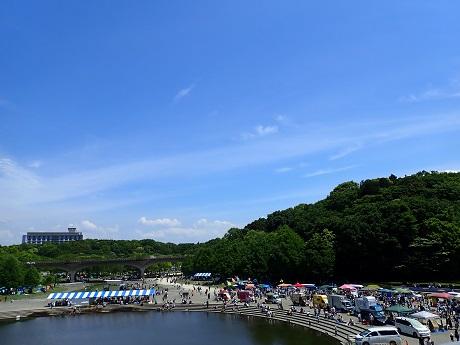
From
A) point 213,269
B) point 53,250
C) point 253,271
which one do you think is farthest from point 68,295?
point 53,250

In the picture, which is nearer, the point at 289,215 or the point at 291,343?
the point at 291,343

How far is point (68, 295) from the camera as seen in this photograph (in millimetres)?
65000

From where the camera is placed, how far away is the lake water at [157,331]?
3738 cm

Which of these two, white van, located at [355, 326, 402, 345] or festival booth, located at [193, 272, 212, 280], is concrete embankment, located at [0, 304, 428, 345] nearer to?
white van, located at [355, 326, 402, 345]

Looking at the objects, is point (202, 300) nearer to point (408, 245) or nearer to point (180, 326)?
point (180, 326)

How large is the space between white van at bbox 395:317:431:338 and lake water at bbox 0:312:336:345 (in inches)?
209

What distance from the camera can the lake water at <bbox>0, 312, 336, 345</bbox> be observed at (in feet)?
123

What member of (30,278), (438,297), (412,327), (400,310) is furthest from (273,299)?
(30,278)

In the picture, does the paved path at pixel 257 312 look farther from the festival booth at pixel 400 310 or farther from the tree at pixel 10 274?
the tree at pixel 10 274

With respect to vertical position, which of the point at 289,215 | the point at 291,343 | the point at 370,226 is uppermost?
the point at 289,215

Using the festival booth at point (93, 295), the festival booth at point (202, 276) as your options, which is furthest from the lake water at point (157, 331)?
the festival booth at point (202, 276)

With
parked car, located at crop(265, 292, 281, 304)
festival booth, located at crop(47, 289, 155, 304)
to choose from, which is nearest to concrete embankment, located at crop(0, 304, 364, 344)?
parked car, located at crop(265, 292, 281, 304)

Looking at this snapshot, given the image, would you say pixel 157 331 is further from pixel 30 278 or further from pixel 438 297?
pixel 30 278

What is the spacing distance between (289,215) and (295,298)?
251 ft
